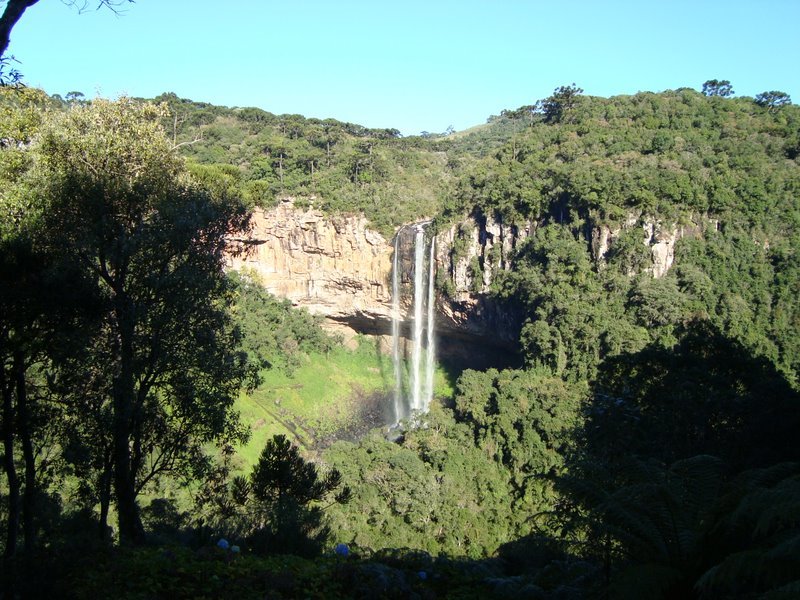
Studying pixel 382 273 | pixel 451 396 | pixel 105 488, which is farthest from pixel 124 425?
pixel 382 273

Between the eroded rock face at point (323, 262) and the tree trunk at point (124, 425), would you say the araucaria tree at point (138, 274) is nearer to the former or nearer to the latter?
the tree trunk at point (124, 425)

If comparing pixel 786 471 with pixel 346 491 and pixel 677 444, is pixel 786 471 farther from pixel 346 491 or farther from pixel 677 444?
pixel 677 444

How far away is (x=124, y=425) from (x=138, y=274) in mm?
1849

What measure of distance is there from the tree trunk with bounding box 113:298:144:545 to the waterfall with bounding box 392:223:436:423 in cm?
2558

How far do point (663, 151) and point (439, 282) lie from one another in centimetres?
1236

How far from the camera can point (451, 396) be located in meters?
33.2

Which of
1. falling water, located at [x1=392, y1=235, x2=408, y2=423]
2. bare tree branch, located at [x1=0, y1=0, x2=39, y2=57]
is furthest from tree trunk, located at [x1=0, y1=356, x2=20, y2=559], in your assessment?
falling water, located at [x1=392, y1=235, x2=408, y2=423]

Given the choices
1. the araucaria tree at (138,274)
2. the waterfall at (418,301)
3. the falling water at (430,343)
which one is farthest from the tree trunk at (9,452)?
the waterfall at (418,301)

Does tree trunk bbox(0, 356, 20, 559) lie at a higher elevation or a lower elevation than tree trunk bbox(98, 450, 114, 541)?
higher

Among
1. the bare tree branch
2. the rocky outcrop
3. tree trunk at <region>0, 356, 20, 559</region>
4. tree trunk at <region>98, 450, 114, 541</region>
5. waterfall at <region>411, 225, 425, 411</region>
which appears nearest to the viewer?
the bare tree branch

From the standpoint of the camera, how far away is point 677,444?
11922 mm

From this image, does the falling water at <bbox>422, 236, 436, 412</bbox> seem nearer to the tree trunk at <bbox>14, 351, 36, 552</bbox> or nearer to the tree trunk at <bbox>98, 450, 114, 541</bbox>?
the tree trunk at <bbox>98, 450, 114, 541</bbox>

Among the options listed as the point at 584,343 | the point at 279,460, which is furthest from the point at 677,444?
the point at 584,343

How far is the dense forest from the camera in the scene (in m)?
5.09
